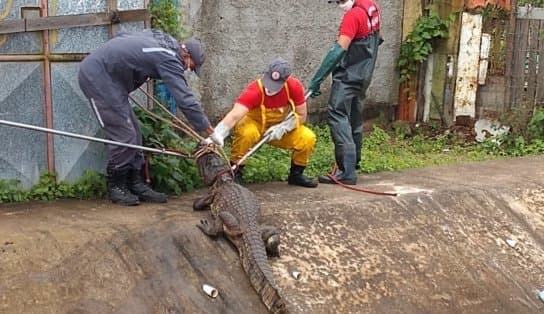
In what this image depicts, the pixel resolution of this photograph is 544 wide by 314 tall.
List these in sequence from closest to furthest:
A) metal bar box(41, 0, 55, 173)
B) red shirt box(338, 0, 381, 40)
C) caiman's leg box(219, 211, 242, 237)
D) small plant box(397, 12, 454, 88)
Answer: caiman's leg box(219, 211, 242, 237) < metal bar box(41, 0, 55, 173) < red shirt box(338, 0, 381, 40) < small plant box(397, 12, 454, 88)

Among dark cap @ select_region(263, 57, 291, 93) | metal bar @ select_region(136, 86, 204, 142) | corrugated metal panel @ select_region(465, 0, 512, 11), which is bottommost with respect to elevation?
metal bar @ select_region(136, 86, 204, 142)

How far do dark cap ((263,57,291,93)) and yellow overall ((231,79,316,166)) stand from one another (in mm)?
76

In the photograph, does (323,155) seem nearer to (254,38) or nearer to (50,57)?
(254,38)

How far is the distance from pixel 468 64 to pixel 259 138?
4.68 metres

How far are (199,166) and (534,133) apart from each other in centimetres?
532

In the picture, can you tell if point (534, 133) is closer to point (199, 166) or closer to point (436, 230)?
point (436, 230)

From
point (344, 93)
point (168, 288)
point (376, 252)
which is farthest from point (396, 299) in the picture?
point (344, 93)

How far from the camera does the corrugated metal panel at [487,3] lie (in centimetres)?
992

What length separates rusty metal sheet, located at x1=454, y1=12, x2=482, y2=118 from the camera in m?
10.1

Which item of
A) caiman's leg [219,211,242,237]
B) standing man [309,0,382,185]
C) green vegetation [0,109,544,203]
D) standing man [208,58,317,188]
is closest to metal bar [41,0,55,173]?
green vegetation [0,109,544,203]

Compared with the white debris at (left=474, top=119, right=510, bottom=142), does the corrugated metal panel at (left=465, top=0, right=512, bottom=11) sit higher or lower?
higher

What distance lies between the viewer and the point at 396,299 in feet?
18.3

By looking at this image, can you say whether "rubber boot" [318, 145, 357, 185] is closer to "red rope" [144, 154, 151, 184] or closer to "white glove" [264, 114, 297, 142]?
"white glove" [264, 114, 297, 142]

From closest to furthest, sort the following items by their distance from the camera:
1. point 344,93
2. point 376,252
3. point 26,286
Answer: point 26,286 < point 376,252 < point 344,93
